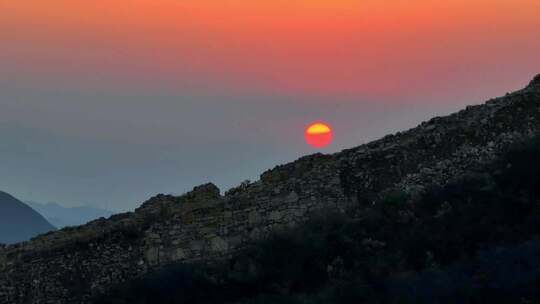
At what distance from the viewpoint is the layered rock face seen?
17.9m

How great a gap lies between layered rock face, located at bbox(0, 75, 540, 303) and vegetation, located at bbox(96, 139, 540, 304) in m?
0.90

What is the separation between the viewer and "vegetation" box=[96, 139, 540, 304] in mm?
12469

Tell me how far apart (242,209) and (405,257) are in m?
5.07

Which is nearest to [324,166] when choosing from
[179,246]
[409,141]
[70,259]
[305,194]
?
[305,194]

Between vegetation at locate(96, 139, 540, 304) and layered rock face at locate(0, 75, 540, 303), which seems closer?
vegetation at locate(96, 139, 540, 304)

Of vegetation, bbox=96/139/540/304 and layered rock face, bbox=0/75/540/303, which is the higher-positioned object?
layered rock face, bbox=0/75/540/303

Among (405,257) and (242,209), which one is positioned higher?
(242,209)

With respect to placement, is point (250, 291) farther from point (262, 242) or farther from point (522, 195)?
point (522, 195)

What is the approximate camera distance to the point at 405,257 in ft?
47.0

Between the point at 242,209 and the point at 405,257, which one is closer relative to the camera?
the point at 405,257

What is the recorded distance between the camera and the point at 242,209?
18.2 m

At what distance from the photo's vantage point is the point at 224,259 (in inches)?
693

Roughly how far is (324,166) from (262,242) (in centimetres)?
295

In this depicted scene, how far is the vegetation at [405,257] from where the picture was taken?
12469mm
